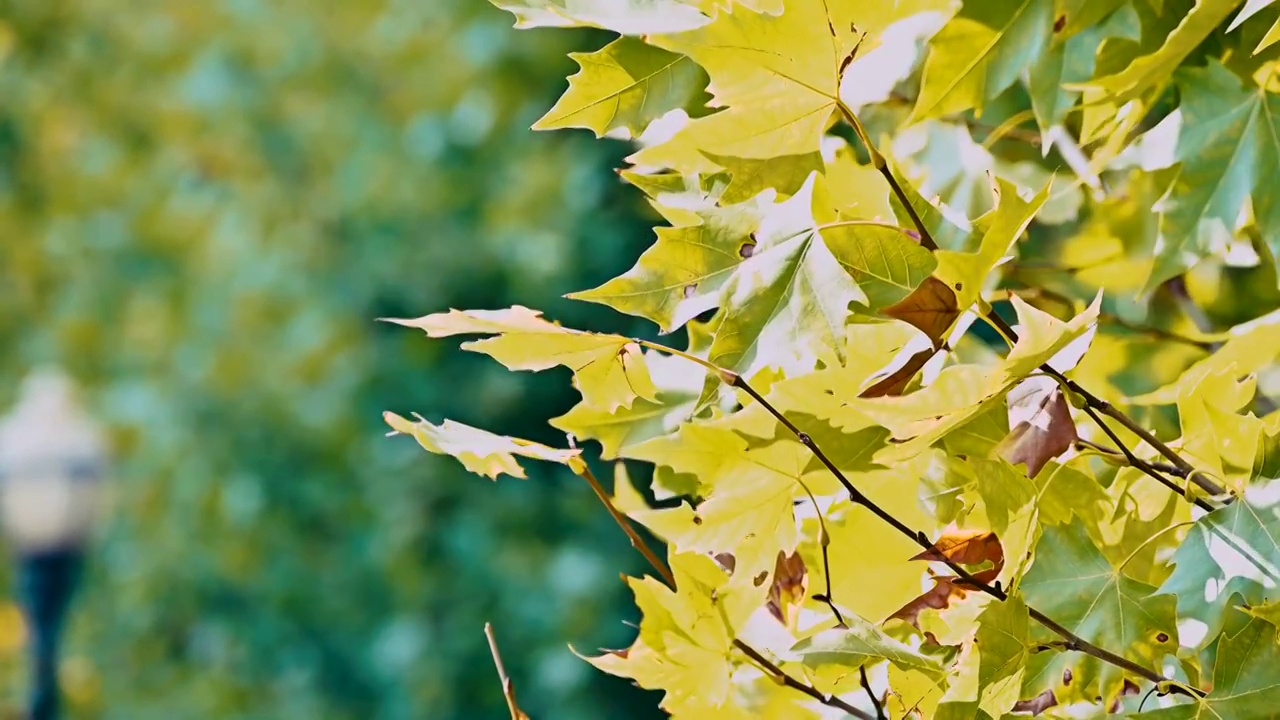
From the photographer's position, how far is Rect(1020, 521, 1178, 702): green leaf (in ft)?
1.25

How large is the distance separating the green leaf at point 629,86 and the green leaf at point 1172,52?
5.3 inches

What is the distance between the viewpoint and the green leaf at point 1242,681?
0.36 meters

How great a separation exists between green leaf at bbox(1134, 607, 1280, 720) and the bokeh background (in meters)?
2.86

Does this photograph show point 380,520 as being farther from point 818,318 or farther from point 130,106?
point 818,318

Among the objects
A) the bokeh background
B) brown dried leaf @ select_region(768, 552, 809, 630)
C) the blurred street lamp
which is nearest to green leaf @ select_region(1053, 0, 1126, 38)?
brown dried leaf @ select_region(768, 552, 809, 630)

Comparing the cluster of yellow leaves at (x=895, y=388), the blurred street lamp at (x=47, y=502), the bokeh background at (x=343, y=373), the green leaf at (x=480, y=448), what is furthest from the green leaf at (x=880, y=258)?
the blurred street lamp at (x=47, y=502)

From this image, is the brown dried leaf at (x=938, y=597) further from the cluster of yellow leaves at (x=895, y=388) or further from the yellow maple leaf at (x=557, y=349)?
the yellow maple leaf at (x=557, y=349)

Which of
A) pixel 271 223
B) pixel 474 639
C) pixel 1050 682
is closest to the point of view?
pixel 1050 682

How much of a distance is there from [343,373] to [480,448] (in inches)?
119

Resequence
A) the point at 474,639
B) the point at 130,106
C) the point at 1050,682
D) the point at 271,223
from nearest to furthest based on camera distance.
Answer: the point at 1050,682 < the point at 474,639 < the point at 271,223 < the point at 130,106

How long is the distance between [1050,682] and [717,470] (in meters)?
0.11

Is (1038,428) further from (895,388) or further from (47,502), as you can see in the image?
(47,502)

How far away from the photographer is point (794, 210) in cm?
40

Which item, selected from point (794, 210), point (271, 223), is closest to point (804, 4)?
point (794, 210)
